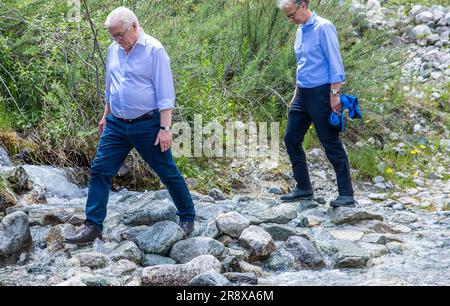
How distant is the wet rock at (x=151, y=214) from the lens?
5.58 m

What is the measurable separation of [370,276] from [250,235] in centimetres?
88

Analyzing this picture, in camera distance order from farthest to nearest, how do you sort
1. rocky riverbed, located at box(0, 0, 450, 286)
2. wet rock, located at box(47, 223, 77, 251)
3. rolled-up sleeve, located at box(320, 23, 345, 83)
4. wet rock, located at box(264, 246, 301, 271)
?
rolled-up sleeve, located at box(320, 23, 345, 83) < wet rock, located at box(47, 223, 77, 251) < wet rock, located at box(264, 246, 301, 271) < rocky riverbed, located at box(0, 0, 450, 286)

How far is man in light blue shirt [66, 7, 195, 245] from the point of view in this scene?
4.84m

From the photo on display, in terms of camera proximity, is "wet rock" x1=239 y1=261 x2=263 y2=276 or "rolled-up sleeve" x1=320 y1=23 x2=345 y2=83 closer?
"wet rock" x1=239 y1=261 x2=263 y2=276

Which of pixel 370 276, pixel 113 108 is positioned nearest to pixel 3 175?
pixel 113 108

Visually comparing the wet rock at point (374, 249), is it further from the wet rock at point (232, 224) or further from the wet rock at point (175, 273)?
the wet rock at point (175, 273)

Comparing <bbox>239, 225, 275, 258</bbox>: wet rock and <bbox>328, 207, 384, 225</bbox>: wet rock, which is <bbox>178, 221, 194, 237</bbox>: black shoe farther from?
<bbox>328, 207, 384, 225</bbox>: wet rock

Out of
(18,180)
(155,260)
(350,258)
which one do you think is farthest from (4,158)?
(350,258)

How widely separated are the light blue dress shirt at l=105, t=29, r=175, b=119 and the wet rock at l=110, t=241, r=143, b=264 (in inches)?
34.6

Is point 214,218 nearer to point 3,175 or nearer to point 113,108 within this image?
point 113,108

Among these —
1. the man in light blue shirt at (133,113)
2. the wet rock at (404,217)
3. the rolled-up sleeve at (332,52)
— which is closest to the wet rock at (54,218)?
the man in light blue shirt at (133,113)

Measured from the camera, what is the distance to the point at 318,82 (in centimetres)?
606

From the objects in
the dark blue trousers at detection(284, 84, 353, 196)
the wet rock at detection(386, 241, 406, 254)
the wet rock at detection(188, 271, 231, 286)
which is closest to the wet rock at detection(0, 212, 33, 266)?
the wet rock at detection(188, 271, 231, 286)
